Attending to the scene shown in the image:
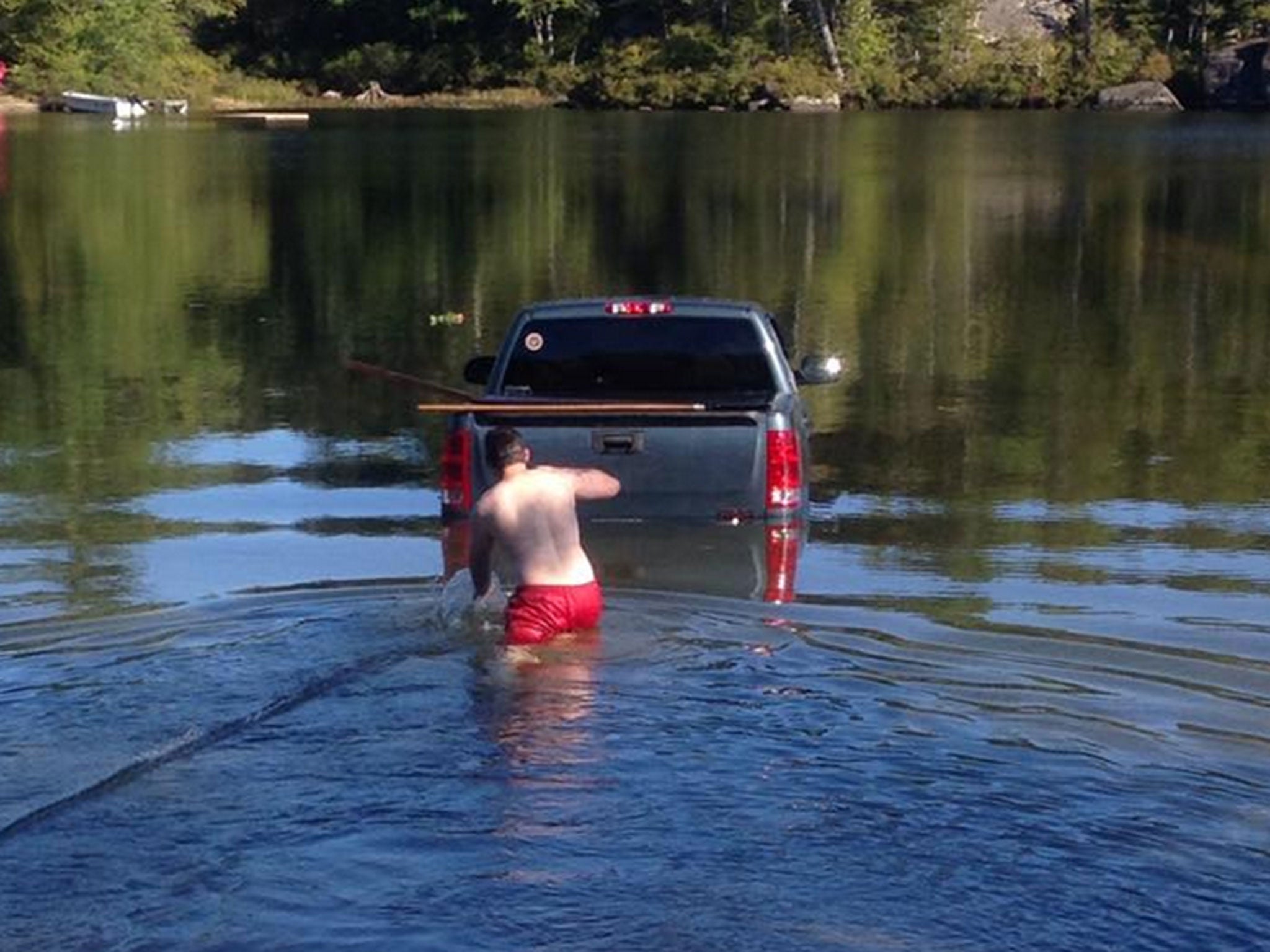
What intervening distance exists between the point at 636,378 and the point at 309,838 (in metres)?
6.26

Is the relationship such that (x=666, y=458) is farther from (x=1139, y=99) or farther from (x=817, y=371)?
(x=1139, y=99)

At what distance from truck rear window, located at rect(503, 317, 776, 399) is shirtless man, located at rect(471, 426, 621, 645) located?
289 centimetres

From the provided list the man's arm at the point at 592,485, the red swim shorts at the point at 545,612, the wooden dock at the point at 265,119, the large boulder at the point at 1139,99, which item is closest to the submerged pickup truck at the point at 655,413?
the man's arm at the point at 592,485

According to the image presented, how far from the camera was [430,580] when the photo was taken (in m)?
13.4

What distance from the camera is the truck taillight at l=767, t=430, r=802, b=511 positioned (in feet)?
43.8

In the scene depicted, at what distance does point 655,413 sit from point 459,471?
114 centimetres

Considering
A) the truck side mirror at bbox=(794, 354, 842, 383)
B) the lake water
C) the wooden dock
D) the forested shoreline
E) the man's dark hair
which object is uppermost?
the forested shoreline

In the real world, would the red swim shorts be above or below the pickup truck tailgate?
below

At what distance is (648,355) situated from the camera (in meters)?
14.4

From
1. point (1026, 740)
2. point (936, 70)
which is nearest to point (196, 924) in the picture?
point (1026, 740)

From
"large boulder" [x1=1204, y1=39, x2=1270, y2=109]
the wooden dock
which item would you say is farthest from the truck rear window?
"large boulder" [x1=1204, y1=39, x2=1270, y2=109]

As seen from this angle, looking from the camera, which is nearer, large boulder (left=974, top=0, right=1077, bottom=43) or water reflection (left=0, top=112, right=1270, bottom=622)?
water reflection (left=0, top=112, right=1270, bottom=622)

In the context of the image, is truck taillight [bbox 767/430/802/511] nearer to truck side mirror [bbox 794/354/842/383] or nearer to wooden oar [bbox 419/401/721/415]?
wooden oar [bbox 419/401/721/415]

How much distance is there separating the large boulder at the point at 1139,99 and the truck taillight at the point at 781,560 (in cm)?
9030
